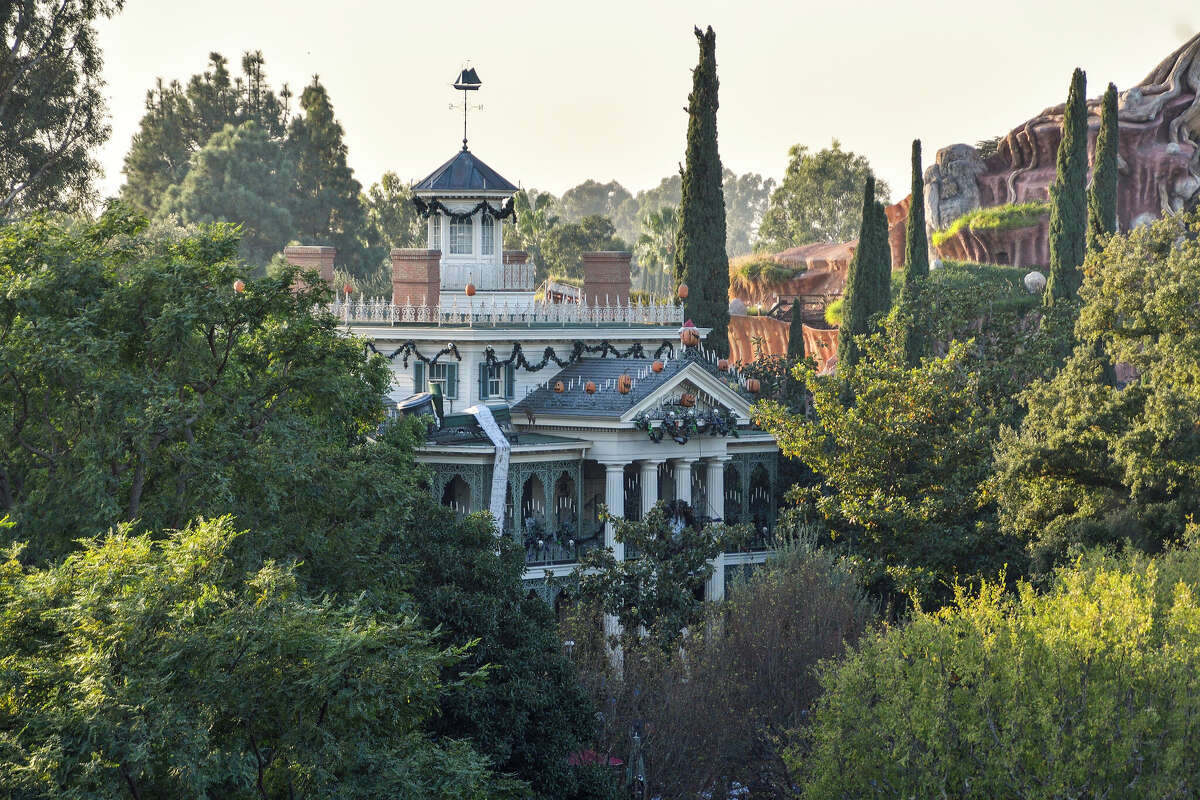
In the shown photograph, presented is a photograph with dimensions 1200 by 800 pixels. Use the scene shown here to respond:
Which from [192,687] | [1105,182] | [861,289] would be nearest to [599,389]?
[861,289]

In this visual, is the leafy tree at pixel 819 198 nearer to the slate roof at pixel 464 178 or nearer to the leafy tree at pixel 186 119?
the leafy tree at pixel 186 119

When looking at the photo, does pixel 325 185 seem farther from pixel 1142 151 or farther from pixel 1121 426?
pixel 1121 426

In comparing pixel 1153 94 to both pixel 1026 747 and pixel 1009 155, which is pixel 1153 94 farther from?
pixel 1026 747

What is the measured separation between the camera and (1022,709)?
20516 mm

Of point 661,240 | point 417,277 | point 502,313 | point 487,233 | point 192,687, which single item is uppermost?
point 661,240

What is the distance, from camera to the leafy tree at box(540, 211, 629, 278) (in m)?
107

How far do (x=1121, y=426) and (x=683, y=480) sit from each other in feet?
37.2

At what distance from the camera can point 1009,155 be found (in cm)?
8444

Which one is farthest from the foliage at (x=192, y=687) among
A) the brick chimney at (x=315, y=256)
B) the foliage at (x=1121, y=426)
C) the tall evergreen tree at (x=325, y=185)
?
the tall evergreen tree at (x=325, y=185)

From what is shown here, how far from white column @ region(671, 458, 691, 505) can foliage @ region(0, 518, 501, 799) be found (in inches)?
911

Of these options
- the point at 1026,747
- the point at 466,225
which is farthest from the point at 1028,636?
the point at 466,225

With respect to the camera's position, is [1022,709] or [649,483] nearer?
[1022,709]

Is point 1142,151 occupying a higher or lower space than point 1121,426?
higher

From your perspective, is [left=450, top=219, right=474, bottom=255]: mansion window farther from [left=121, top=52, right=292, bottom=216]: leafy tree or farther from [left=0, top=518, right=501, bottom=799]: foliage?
[left=121, top=52, right=292, bottom=216]: leafy tree
